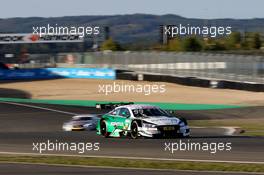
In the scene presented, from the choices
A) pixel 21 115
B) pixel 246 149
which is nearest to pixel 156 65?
pixel 21 115

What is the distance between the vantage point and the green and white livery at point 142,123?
76.6 feet

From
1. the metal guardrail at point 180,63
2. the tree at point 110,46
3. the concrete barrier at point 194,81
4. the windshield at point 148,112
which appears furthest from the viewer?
the tree at point 110,46

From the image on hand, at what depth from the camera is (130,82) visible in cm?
6675

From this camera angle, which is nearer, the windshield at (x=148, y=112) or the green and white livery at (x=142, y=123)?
the green and white livery at (x=142, y=123)

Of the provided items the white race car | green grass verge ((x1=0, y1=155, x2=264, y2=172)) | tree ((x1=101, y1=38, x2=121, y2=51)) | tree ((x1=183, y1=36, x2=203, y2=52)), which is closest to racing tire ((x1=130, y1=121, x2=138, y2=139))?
green grass verge ((x1=0, y1=155, x2=264, y2=172))

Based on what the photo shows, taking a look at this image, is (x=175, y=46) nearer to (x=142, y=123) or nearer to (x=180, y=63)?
(x=180, y=63)

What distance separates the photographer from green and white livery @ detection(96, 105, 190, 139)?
23.4 m

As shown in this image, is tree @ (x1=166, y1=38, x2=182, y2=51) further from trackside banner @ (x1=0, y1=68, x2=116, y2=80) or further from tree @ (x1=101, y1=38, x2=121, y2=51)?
trackside banner @ (x1=0, y1=68, x2=116, y2=80)

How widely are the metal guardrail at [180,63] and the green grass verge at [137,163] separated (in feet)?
119

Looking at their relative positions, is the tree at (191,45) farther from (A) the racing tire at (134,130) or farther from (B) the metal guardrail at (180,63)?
(A) the racing tire at (134,130)

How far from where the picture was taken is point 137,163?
17000 millimetres

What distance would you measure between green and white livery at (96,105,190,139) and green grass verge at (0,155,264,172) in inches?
200

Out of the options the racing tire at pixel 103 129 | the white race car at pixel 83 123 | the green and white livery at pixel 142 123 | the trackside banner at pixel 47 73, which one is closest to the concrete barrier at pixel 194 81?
the trackside banner at pixel 47 73

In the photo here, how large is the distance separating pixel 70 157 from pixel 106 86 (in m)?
45.8
